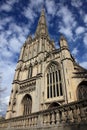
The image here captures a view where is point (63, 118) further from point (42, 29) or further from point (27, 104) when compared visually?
point (42, 29)

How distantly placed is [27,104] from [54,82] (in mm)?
7083

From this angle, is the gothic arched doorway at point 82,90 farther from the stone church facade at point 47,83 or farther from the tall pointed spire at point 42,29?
the tall pointed spire at point 42,29

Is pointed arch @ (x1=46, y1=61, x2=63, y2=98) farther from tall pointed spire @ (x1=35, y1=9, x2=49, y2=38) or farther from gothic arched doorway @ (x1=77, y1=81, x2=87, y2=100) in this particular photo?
tall pointed spire @ (x1=35, y1=9, x2=49, y2=38)

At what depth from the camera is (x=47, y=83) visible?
80.6 feet

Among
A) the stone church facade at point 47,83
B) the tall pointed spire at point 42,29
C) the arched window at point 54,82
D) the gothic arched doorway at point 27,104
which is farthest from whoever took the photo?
the tall pointed spire at point 42,29

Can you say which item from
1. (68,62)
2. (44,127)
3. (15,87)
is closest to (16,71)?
(15,87)

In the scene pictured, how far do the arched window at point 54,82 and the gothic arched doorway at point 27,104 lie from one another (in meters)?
4.57

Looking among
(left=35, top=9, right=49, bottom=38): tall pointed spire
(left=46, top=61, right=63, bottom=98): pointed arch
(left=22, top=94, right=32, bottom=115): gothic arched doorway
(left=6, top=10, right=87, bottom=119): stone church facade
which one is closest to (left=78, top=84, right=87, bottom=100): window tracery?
(left=6, top=10, right=87, bottom=119): stone church facade

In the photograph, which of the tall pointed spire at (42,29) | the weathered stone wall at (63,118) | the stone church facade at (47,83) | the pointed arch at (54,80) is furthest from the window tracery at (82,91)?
the tall pointed spire at (42,29)

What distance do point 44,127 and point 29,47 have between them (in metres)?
34.7

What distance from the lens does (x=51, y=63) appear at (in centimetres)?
2662

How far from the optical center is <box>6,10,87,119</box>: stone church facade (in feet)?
67.4

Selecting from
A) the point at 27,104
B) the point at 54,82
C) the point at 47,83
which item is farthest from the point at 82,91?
the point at 27,104

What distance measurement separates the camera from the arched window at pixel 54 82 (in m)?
22.1
